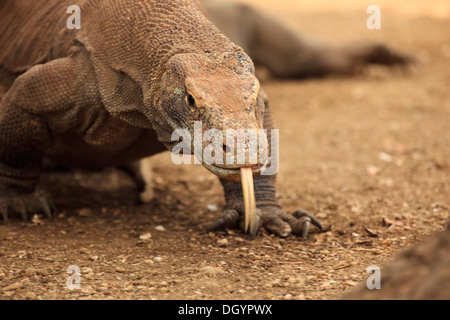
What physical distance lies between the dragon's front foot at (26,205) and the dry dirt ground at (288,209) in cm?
8

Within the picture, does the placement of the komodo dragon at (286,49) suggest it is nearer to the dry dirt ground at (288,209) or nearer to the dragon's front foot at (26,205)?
the dry dirt ground at (288,209)

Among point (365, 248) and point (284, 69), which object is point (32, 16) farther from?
point (284, 69)

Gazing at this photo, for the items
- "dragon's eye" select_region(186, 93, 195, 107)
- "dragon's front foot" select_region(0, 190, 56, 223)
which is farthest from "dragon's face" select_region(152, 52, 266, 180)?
"dragon's front foot" select_region(0, 190, 56, 223)

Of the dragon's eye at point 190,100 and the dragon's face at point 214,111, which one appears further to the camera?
the dragon's eye at point 190,100

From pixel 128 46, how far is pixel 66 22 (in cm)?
63

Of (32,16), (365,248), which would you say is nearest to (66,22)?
(32,16)

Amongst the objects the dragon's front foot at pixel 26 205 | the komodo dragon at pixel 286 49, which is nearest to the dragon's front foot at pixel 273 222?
the dragon's front foot at pixel 26 205

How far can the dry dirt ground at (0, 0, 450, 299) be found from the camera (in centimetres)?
301

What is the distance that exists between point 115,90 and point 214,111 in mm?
881

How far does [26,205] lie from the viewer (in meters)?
4.06

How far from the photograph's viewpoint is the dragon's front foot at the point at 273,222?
3.68 metres

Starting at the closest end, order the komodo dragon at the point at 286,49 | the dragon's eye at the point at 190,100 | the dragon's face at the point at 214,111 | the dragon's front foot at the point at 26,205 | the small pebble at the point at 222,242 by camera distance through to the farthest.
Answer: the dragon's face at the point at 214,111, the dragon's eye at the point at 190,100, the small pebble at the point at 222,242, the dragon's front foot at the point at 26,205, the komodo dragon at the point at 286,49

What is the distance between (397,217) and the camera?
156 inches

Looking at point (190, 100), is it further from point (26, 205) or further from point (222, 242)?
point (26, 205)
